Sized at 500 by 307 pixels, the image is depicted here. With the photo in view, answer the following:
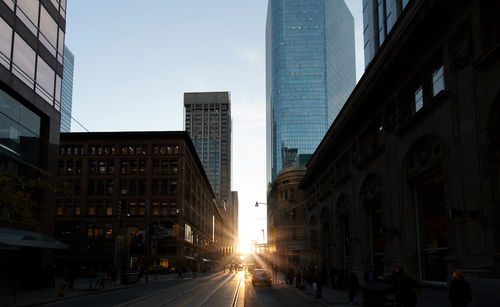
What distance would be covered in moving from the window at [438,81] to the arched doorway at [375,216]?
9679 millimetres

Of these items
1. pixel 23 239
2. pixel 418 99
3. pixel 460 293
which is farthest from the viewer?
pixel 23 239

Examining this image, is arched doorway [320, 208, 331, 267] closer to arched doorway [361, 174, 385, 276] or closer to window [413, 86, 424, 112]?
arched doorway [361, 174, 385, 276]

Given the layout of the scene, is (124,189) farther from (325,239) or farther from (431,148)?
(431,148)

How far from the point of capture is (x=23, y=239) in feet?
88.9

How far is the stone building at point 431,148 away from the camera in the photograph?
51.8 ft

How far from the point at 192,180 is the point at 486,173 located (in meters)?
93.0

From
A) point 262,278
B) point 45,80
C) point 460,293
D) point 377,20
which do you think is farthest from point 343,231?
point 460,293

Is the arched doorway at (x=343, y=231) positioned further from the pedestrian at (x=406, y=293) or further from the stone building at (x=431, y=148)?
the pedestrian at (x=406, y=293)

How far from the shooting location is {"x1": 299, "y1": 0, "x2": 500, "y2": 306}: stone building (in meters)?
15.8

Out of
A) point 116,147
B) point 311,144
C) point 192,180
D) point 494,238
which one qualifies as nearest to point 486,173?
point 494,238

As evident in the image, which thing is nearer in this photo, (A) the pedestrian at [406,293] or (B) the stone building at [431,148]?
(A) the pedestrian at [406,293]

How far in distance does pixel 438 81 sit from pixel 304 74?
480 feet

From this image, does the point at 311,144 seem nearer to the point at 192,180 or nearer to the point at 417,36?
the point at 192,180

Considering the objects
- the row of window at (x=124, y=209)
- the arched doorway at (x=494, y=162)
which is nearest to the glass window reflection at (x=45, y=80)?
the arched doorway at (x=494, y=162)
